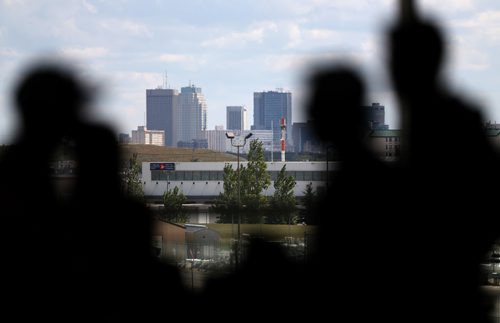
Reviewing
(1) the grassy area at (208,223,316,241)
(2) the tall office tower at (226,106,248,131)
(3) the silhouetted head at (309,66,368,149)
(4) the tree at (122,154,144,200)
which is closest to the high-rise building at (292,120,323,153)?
(3) the silhouetted head at (309,66,368,149)

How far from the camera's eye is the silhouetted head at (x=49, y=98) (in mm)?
1003

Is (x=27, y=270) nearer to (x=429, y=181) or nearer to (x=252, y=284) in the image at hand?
(x=252, y=284)

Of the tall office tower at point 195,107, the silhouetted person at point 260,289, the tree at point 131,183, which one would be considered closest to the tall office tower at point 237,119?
the tall office tower at point 195,107

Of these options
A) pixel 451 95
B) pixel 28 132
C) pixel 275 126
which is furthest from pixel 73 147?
pixel 275 126

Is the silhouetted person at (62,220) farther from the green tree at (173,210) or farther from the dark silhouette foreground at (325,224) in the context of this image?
the green tree at (173,210)

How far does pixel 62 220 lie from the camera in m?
1.03

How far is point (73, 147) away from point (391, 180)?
505 millimetres

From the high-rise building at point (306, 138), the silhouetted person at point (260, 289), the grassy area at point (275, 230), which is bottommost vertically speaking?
the silhouetted person at point (260, 289)

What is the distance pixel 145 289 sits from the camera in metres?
1.05

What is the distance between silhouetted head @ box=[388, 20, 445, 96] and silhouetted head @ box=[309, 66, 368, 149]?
7 cm

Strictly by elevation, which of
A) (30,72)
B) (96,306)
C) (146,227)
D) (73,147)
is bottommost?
(96,306)

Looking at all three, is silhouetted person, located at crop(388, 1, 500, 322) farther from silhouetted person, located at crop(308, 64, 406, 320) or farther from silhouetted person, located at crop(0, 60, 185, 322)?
silhouetted person, located at crop(0, 60, 185, 322)

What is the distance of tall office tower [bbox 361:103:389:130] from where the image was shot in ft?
3.17

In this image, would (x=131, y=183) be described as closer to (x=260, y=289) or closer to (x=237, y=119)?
(x=260, y=289)
